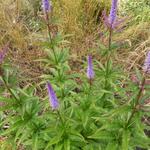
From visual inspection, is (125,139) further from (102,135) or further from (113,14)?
(113,14)

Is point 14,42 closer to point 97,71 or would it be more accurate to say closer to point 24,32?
point 24,32

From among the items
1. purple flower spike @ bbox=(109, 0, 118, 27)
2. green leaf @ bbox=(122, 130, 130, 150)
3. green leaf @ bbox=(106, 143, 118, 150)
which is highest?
purple flower spike @ bbox=(109, 0, 118, 27)

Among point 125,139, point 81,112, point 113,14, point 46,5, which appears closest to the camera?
point 125,139

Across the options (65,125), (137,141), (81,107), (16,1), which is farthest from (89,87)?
(16,1)

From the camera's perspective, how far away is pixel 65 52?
3170mm

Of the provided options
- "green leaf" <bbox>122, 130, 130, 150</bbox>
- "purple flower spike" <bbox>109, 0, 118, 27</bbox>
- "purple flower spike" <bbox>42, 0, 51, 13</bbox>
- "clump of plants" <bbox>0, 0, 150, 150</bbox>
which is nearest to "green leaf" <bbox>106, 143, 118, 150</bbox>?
"clump of plants" <bbox>0, 0, 150, 150</bbox>

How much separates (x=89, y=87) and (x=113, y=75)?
25cm

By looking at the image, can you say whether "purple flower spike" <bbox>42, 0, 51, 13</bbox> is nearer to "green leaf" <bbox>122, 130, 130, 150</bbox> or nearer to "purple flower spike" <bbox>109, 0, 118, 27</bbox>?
"purple flower spike" <bbox>109, 0, 118, 27</bbox>

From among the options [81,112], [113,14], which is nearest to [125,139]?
[81,112]

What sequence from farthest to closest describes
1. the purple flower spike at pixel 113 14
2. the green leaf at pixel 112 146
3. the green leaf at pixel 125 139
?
1. the green leaf at pixel 112 146
2. the purple flower spike at pixel 113 14
3. the green leaf at pixel 125 139

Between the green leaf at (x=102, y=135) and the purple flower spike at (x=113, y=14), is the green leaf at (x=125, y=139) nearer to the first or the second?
the green leaf at (x=102, y=135)

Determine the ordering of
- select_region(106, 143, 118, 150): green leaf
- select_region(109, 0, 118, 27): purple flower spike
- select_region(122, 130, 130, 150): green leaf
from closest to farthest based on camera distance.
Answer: select_region(122, 130, 130, 150): green leaf, select_region(109, 0, 118, 27): purple flower spike, select_region(106, 143, 118, 150): green leaf

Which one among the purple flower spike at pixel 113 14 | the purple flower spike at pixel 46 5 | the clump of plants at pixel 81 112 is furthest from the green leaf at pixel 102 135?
the purple flower spike at pixel 46 5

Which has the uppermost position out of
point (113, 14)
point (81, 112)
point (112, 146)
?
point (113, 14)
